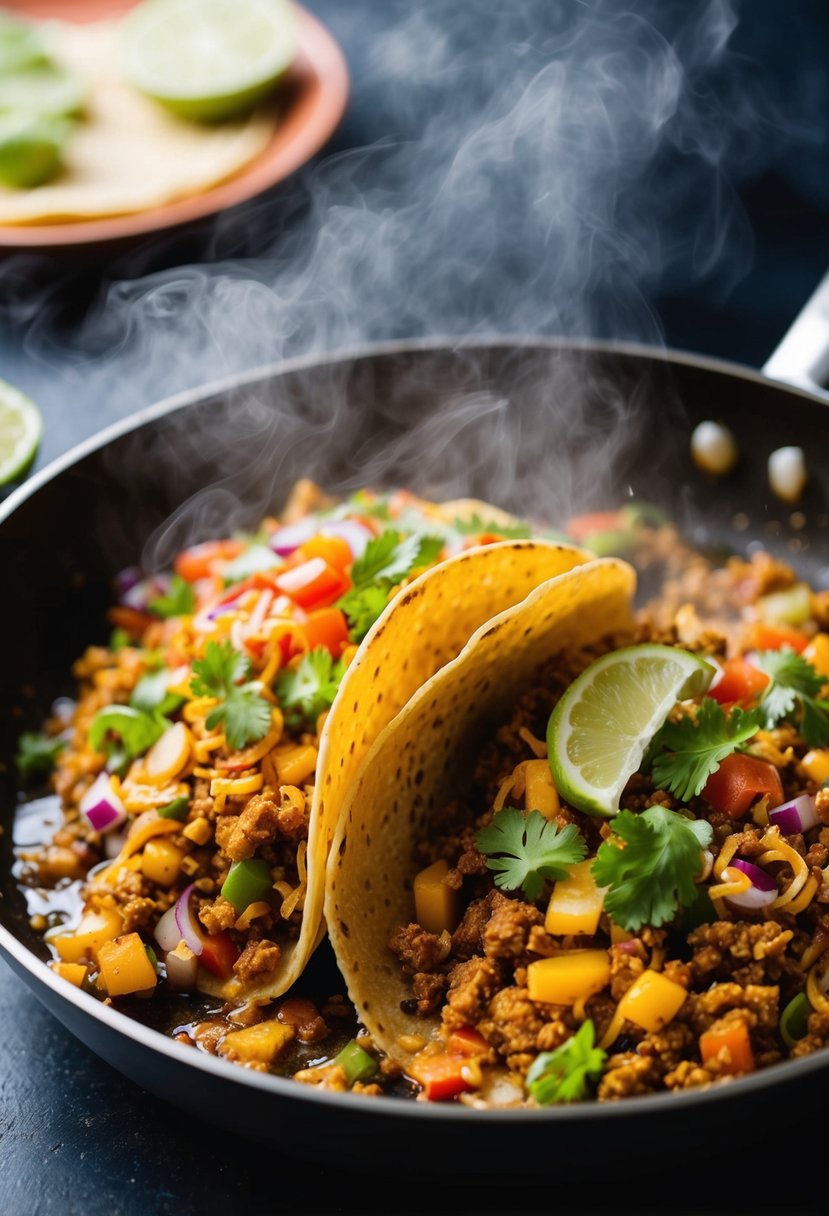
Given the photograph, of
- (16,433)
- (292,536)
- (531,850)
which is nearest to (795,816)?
(531,850)

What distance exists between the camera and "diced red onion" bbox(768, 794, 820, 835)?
301cm

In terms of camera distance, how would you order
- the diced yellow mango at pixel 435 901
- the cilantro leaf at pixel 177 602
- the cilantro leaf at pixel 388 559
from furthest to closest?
the cilantro leaf at pixel 177 602 < the cilantro leaf at pixel 388 559 < the diced yellow mango at pixel 435 901

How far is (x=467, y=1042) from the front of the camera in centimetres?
280

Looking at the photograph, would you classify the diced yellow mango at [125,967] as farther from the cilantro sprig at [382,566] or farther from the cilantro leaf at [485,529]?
the cilantro leaf at [485,529]

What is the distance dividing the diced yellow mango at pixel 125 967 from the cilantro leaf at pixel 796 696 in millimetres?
1662

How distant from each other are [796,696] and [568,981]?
1052 mm

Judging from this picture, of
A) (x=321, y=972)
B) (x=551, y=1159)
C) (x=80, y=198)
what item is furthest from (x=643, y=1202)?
(x=80, y=198)

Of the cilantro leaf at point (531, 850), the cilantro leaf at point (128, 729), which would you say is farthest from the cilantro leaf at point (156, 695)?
the cilantro leaf at point (531, 850)

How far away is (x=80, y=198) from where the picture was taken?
556 centimetres

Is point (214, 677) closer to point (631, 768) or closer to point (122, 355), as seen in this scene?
point (631, 768)

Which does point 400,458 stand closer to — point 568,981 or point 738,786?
point 738,786

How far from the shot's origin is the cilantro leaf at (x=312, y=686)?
3246mm

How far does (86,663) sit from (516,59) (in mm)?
4073

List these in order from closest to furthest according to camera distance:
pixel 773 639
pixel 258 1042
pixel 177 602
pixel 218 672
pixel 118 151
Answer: pixel 258 1042 < pixel 218 672 < pixel 773 639 < pixel 177 602 < pixel 118 151
